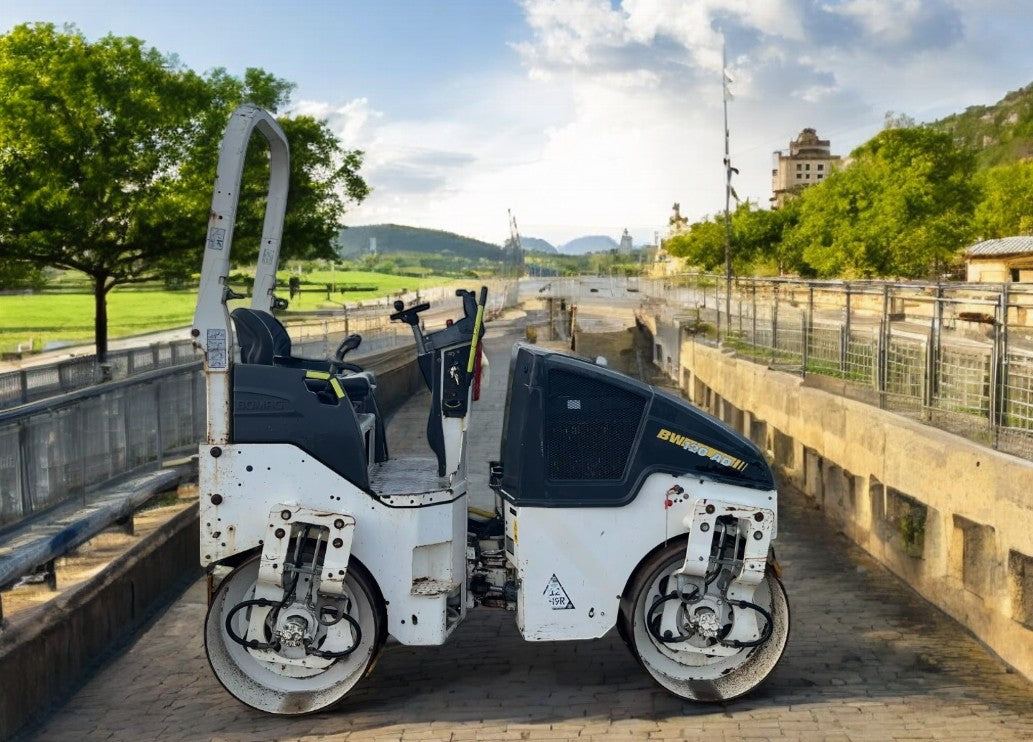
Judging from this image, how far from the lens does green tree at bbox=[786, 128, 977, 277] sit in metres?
58.2

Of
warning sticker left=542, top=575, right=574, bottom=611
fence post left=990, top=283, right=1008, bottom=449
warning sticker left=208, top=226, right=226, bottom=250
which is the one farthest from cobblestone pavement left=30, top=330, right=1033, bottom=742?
warning sticker left=208, top=226, right=226, bottom=250

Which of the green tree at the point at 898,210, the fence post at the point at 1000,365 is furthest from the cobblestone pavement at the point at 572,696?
the green tree at the point at 898,210

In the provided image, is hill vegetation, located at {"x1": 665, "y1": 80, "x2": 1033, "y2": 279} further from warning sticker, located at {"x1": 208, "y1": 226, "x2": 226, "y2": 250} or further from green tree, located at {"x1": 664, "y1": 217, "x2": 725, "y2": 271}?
warning sticker, located at {"x1": 208, "y1": 226, "x2": 226, "y2": 250}

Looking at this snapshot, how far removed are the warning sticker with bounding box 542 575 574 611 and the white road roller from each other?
0.5 inches

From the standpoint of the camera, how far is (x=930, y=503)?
33.2 ft

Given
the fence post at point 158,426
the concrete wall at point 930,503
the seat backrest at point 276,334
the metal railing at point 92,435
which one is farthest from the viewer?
the fence post at point 158,426

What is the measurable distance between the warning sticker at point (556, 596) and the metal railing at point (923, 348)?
427 centimetres

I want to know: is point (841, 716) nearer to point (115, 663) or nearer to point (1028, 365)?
point (1028, 365)

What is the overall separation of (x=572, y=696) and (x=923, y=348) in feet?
22.1

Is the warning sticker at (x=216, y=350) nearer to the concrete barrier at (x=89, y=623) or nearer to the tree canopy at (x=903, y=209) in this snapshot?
the concrete barrier at (x=89, y=623)

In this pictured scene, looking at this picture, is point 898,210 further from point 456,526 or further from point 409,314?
point 456,526

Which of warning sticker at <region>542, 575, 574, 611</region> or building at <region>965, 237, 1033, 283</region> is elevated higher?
building at <region>965, 237, 1033, 283</region>

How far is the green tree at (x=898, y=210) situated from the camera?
58.2 m

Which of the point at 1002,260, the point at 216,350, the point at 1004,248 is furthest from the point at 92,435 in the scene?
the point at 1004,248
